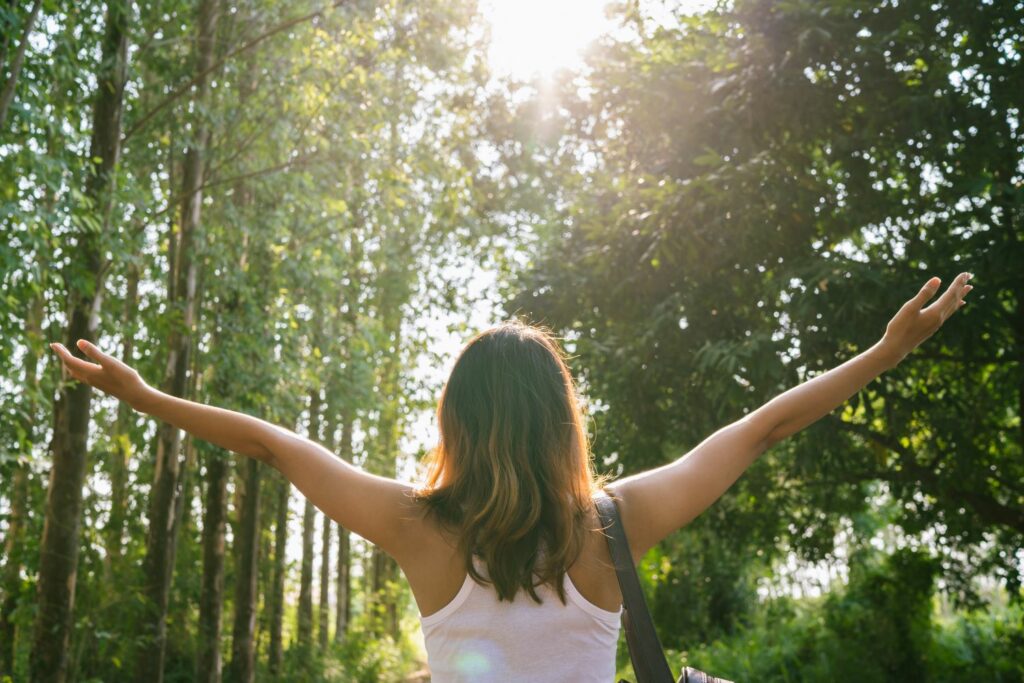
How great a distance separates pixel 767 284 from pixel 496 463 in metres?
8.91

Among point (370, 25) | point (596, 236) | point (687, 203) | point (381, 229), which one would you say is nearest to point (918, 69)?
point (687, 203)

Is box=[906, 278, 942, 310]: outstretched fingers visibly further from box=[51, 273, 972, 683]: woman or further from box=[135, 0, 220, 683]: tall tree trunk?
box=[135, 0, 220, 683]: tall tree trunk

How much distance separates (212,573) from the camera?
53.3 feet

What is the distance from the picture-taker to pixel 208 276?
1486 centimetres

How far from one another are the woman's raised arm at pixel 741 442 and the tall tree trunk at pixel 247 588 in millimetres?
16040

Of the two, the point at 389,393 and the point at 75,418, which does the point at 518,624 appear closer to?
the point at 75,418

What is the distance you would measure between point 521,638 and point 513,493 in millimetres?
307

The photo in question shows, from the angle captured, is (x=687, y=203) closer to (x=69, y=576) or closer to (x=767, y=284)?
(x=767, y=284)

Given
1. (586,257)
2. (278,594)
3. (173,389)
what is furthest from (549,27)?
(278,594)

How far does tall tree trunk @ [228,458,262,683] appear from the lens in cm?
1711

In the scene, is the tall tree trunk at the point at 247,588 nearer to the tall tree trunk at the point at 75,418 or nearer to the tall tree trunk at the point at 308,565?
the tall tree trunk at the point at 308,565

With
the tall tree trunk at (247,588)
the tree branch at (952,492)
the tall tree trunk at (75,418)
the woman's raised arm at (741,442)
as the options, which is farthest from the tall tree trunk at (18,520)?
the tree branch at (952,492)

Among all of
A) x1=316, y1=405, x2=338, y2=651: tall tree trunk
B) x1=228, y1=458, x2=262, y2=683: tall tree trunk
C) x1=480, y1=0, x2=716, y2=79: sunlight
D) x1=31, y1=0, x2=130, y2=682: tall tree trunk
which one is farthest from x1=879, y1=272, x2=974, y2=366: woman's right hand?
x1=316, y1=405, x2=338, y2=651: tall tree trunk

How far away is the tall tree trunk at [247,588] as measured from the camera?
17109mm
